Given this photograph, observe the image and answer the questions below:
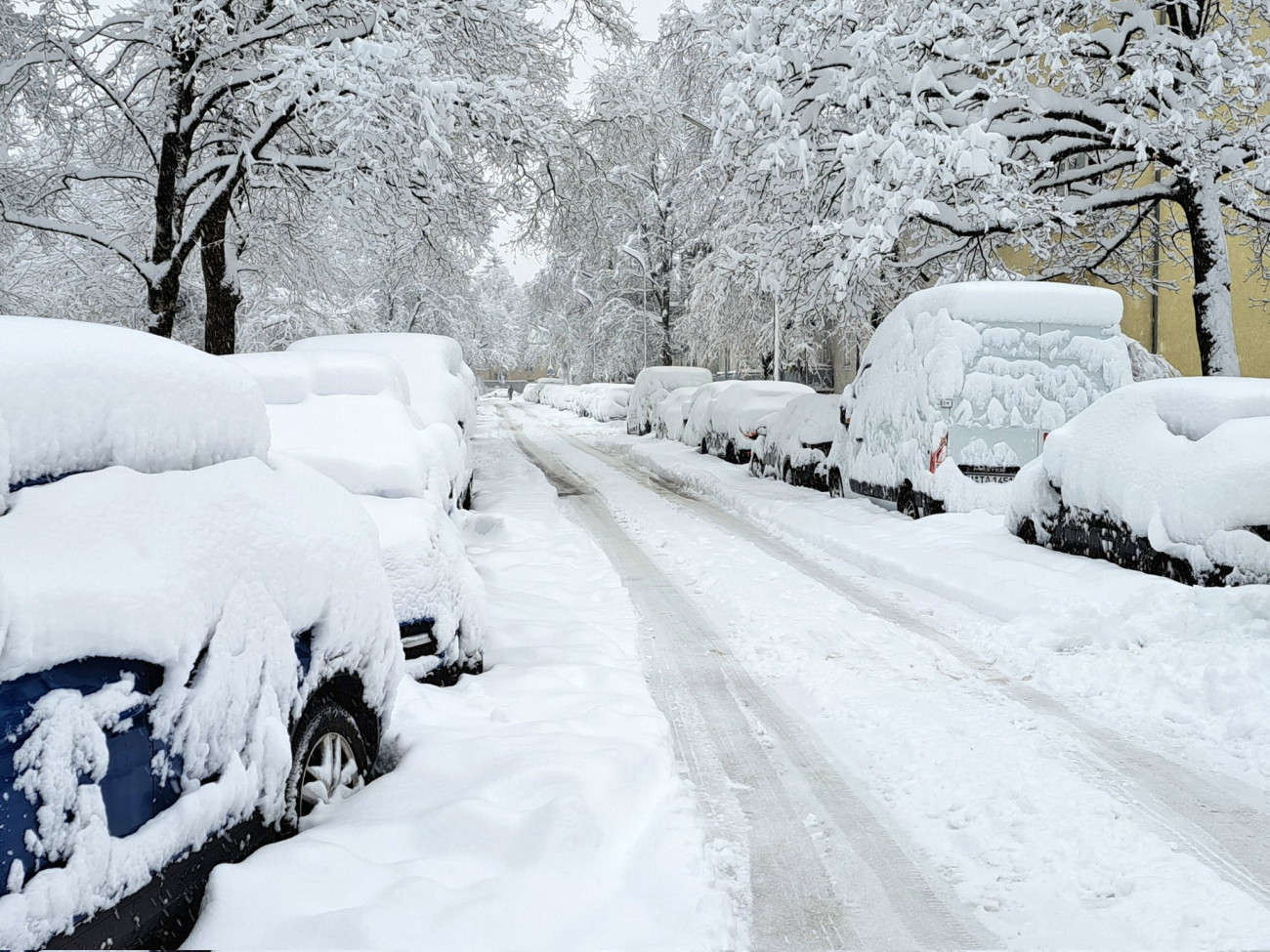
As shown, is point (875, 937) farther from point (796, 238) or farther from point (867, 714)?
point (796, 238)

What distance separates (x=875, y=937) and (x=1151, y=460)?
216 inches

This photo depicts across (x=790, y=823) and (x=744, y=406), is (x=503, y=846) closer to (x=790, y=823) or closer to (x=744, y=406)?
(x=790, y=823)

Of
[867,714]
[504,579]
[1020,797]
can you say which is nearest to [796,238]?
[504,579]

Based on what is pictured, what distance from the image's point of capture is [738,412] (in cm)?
2003

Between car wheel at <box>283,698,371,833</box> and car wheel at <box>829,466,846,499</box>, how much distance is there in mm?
10513

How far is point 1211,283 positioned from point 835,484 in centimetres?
630

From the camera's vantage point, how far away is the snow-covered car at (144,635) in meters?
2.01

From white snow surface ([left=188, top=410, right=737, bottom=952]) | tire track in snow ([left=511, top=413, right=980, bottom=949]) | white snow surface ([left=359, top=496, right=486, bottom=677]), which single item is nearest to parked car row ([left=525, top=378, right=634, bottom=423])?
white snow surface ([left=359, top=496, right=486, bottom=677])

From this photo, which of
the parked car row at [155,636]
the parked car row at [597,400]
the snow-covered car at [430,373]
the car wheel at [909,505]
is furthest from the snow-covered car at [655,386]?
the parked car row at [155,636]

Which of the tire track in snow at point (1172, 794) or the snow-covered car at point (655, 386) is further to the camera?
the snow-covered car at point (655, 386)

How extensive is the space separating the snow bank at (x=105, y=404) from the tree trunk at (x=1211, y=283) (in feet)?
47.1

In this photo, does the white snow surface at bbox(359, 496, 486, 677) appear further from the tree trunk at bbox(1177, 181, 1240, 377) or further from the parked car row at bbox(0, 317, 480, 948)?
the tree trunk at bbox(1177, 181, 1240, 377)

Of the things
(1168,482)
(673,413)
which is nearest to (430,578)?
(1168,482)

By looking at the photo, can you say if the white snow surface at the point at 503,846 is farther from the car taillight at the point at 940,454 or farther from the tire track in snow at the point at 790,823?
the car taillight at the point at 940,454
